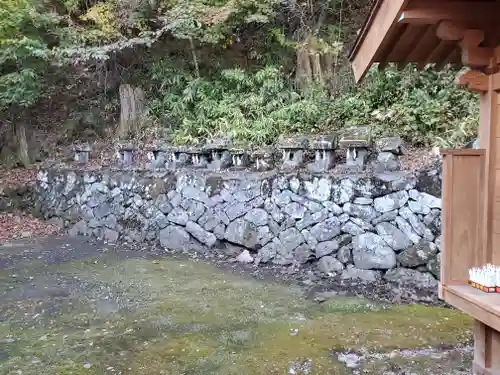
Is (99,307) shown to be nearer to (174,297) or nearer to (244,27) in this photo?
(174,297)

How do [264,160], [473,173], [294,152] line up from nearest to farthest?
[473,173] → [294,152] → [264,160]

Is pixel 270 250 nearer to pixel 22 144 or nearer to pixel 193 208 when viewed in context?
pixel 193 208

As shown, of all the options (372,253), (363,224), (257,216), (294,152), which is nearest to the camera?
(372,253)

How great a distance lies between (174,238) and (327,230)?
9.12 feet

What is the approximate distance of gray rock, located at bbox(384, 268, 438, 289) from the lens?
5254 millimetres

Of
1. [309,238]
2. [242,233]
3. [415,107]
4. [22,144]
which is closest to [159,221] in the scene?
[242,233]

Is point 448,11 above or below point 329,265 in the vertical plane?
above

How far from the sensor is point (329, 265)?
6.02 meters

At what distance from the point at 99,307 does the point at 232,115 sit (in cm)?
463

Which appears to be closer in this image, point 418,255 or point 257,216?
point 418,255

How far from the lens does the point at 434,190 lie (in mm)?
5383

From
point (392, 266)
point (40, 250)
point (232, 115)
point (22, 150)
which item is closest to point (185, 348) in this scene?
point (392, 266)

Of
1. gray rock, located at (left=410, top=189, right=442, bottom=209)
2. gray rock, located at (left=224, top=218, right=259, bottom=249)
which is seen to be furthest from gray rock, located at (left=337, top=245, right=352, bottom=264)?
gray rock, located at (left=224, top=218, right=259, bottom=249)

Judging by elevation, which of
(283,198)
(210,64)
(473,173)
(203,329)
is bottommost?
(203,329)
